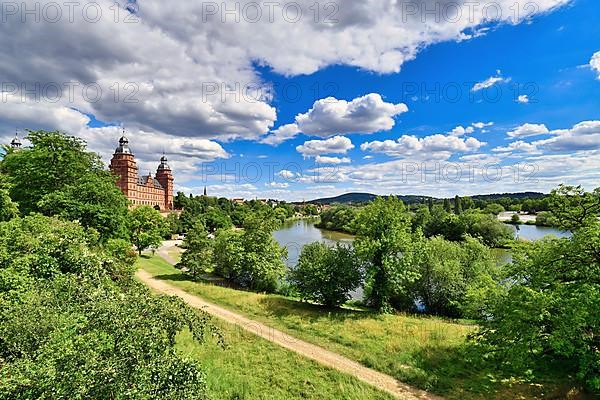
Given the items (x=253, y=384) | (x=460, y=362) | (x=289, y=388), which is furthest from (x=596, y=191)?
(x=253, y=384)

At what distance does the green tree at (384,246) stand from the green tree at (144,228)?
2563 centimetres

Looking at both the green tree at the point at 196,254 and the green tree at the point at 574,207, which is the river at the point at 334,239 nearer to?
the green tree at the point at 196,254

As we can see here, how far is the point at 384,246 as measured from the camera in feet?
55.5

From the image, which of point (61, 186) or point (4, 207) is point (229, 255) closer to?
point (61, 186)

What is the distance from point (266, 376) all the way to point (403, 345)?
5.63 meters

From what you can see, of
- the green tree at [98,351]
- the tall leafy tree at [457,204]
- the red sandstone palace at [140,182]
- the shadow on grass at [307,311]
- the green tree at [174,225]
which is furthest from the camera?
the tall leafy tree at [457,204]

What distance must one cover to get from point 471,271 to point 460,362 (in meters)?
9.86

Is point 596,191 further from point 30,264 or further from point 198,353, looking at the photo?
point 30,264

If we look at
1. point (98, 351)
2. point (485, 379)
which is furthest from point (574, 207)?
point (98, 351)

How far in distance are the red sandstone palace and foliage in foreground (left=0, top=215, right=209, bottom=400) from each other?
52874 millimetres

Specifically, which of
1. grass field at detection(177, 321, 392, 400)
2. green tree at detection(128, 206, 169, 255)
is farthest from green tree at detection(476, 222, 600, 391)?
green tree at detection(128, 206, 169, 255)

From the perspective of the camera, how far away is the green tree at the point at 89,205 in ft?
56.0

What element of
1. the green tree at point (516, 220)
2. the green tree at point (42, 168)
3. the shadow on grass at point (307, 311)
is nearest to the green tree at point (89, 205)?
the green tree at point (42, 168)

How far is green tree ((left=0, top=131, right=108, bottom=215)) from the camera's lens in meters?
18.9
